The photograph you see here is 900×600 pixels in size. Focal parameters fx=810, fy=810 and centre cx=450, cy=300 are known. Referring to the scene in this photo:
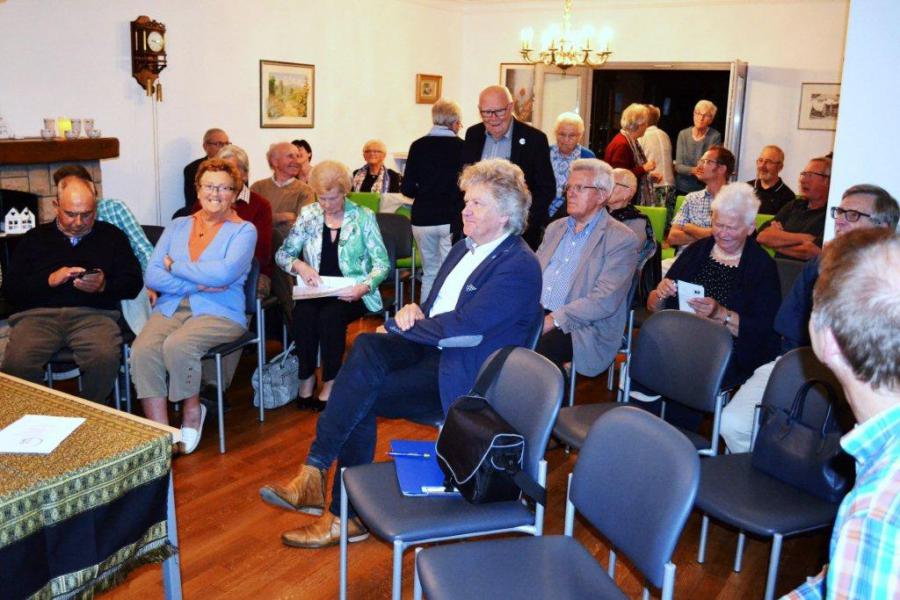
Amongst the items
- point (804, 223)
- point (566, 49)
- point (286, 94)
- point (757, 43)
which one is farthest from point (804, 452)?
point (757, 43)

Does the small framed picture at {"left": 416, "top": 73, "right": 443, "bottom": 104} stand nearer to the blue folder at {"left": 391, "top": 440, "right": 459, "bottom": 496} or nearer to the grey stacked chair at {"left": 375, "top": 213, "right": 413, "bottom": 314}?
A: the grey stacked chair at {"left": 375, "top": 213, "right": 413, "bottom": 314}

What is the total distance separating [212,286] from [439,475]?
192cm

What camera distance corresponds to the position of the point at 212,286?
3.80m

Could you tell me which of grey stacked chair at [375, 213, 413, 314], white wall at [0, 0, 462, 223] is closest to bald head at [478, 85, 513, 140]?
grey stacked chair at [375, 213, 413, 314]

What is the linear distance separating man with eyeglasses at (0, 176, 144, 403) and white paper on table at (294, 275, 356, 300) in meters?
0.77

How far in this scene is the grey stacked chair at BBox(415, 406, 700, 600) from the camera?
A: 1.74 m

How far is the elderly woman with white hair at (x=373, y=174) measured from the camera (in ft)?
24.8

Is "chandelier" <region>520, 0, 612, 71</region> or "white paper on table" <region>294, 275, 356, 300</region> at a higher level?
"chandelier" <region>520, 0, 612, 71</region>

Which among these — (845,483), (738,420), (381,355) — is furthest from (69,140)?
(845,483)

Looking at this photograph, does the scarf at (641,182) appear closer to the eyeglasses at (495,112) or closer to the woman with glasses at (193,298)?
the eyeglasses at (495,112)

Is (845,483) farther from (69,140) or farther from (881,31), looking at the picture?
(69,140)

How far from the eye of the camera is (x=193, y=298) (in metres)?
3.81

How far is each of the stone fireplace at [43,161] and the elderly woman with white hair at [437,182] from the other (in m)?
2.07

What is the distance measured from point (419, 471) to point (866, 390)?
4.37 feet
